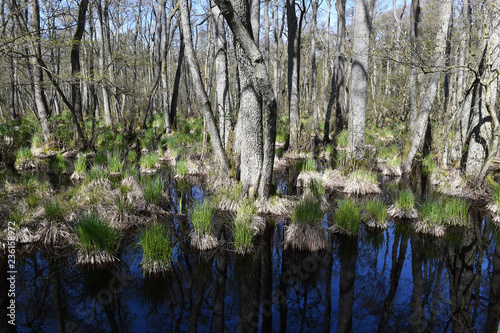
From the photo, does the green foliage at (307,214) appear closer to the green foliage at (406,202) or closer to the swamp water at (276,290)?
the swamp water at (276,290)

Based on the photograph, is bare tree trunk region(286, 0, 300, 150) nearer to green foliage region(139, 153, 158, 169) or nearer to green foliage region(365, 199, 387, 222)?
green foliage region(139, 153, 158, 169)

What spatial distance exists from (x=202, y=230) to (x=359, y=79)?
5535mm

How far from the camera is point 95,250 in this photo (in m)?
4.29

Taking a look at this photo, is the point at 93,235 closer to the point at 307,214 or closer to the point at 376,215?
the point at 307,214

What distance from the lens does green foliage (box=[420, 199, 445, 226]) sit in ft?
17.3

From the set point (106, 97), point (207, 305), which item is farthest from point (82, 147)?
point (207, 305)

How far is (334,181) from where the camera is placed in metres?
7.99

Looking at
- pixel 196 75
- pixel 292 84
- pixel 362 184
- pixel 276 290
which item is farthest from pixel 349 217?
pixel 292 84

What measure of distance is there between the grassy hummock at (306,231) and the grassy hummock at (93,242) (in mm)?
2479

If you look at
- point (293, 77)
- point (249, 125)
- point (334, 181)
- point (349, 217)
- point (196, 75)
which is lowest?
point (349, 217)

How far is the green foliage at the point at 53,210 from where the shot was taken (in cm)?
482

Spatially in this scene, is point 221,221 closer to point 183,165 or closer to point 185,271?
point 185,271

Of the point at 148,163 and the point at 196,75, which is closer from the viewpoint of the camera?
the point at 196,75

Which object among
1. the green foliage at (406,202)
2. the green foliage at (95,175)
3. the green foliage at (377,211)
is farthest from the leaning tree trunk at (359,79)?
the green foliage at (95,175)
